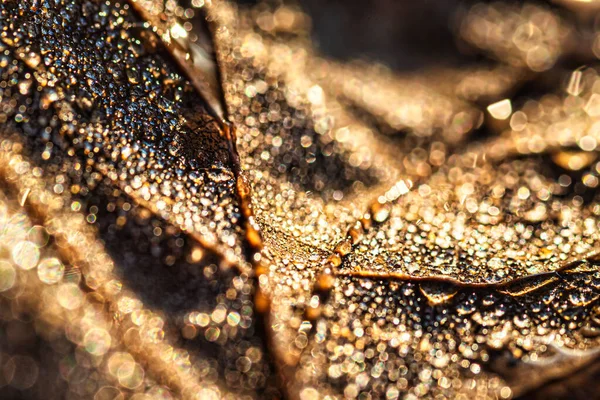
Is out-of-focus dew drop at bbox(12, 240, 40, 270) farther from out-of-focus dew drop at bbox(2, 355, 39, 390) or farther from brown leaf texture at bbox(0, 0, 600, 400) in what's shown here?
out-of-focus dew drop at bbox(2, 355, 39, 390)

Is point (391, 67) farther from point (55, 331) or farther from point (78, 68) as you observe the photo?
point (55, 331)

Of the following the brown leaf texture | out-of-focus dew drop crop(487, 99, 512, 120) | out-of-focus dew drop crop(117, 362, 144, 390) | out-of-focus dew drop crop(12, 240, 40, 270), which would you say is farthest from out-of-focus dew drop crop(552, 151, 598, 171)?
out-of-focus dew drop crop(12, 240, 40, 270)

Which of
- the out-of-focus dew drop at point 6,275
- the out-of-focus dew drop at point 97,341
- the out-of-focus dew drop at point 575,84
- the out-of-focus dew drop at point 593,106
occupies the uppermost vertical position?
the out-of-focus dew drop at point 6,275

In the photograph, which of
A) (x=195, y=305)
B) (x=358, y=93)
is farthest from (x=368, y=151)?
(x=195, y=305)

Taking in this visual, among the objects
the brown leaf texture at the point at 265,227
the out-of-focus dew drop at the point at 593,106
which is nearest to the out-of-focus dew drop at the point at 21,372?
the brown leaf texture at the point at 265,227

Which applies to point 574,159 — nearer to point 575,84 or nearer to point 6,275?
point 575,84

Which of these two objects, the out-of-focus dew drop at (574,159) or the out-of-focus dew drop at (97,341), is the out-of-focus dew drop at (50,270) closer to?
the out-of-focus dew drop at (97,341)
